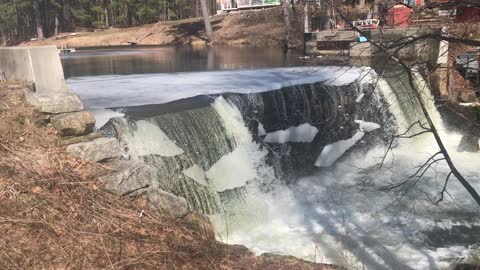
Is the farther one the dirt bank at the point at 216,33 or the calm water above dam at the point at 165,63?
the dirt bank at the point at 216,33

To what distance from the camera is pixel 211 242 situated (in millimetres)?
4473

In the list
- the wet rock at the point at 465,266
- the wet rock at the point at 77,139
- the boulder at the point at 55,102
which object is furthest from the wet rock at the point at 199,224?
the wet rock at the point at 465,266

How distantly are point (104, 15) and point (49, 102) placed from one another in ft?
177

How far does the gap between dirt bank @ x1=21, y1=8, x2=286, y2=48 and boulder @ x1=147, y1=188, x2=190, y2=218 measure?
2494 cm

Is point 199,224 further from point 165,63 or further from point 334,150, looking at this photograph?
point 165,63

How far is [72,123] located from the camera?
535 cm

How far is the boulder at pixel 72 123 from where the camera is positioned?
17.4 feet

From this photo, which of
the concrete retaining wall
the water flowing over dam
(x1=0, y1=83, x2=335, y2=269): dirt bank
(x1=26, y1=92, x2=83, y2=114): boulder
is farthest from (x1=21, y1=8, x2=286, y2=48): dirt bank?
(x1=0, y1=83, x2=335, y2=269): dirt bank

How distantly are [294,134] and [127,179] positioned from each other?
5.07 metres

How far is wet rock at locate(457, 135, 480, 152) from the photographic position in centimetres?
1012

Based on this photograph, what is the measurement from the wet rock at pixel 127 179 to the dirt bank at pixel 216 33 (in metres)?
24.7

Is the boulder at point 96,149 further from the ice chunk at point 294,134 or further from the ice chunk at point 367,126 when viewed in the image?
the ice chunk at point 367,126

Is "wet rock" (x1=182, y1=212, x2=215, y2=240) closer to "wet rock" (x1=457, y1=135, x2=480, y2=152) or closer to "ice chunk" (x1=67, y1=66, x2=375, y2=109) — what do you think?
"ice chunk" (x1=67, y1=66, x2=375, y2=109)

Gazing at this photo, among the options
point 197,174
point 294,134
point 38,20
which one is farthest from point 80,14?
point 197,174
